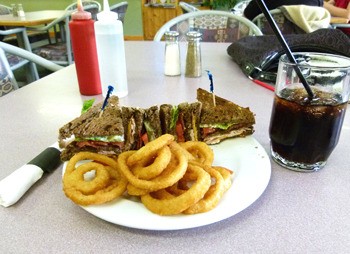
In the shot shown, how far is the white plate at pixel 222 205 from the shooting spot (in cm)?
49

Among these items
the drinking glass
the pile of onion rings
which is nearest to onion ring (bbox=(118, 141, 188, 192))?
the pile of onion rings

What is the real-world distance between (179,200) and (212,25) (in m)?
1.81

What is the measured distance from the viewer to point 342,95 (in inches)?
24.9

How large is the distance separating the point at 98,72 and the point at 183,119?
51cm

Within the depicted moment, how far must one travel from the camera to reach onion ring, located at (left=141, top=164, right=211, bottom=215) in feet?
1.64

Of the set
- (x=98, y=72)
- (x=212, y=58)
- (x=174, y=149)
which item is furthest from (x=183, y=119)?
(x=212, y=58)

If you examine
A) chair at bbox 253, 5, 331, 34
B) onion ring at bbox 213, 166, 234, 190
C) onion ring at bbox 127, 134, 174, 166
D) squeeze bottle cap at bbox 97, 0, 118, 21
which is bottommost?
onion ring at bbox 213, 166, 234, 190

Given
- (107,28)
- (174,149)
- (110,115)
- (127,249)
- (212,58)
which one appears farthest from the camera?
(212,58)

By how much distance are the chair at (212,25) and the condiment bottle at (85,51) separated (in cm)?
109

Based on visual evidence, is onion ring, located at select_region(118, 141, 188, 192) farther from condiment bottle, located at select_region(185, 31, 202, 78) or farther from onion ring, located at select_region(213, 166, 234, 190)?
condiment bottle, located at select_region(185, 31, 202, 78)

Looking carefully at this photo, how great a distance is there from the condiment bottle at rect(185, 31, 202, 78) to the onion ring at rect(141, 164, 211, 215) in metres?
0.82

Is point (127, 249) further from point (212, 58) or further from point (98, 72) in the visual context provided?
point (212, 58)

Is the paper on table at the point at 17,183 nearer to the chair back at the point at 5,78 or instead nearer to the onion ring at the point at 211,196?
the onion ring at the point at 211,196

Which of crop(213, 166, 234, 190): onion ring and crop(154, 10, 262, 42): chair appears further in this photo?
crop(154, 10, 262, 42): chair
